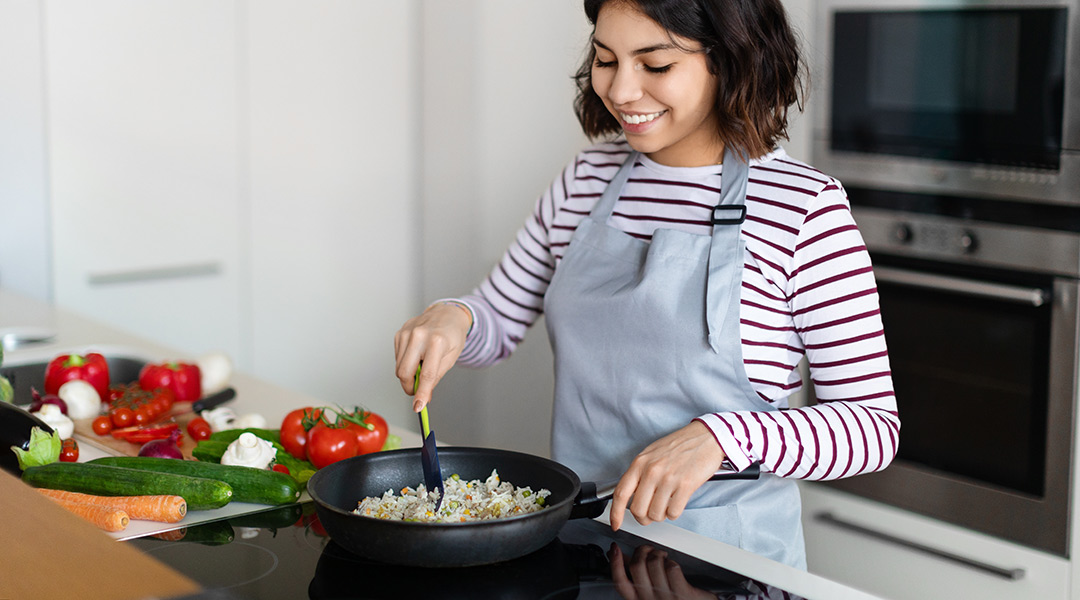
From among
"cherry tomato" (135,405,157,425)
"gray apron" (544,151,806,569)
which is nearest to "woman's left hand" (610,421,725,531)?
"gray apron" (544,151,806,569)

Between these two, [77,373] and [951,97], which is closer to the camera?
[77,373]

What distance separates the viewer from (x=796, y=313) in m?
1.28

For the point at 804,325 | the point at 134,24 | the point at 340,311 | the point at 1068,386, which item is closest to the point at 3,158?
the point at 134,24

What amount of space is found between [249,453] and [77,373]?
48 centimetres

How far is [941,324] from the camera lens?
2.26 metres

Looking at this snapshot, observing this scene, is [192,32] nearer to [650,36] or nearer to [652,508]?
[650,36]

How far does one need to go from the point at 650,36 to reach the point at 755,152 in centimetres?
19

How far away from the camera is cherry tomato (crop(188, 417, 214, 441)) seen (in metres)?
1.45

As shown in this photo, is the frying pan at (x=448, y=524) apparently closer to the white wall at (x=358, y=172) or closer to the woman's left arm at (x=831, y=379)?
the woman's left arm at (x=831, y=379)

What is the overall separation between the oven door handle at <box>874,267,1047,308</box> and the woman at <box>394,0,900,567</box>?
0.92 meters

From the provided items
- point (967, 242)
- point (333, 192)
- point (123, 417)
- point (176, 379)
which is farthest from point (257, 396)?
point (967, 242)

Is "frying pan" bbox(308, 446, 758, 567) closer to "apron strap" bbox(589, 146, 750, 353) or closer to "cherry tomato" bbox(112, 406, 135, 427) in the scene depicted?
"apron strap" bbox(589, 146, 750, 353)

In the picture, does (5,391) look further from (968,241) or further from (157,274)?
(968,241)

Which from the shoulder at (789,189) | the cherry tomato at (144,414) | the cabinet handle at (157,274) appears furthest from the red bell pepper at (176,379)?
the cabinet handle at (157,274)
